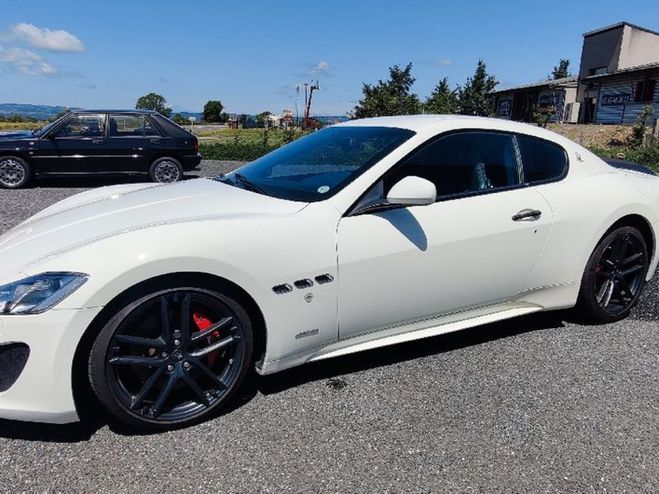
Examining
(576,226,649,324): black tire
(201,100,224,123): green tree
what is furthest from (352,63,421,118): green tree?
(201,100,224,123): green tree

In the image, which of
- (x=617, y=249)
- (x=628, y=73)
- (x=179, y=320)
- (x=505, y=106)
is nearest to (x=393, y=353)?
(x=179, y=320)

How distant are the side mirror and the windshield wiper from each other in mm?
754

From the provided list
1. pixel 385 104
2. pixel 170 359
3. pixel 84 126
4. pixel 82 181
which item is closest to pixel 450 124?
pixel 170 359

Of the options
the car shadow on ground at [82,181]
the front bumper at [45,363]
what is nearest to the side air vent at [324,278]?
the front bumper at [45,363]

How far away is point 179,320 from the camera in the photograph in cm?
231

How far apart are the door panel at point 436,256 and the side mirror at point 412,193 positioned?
113 mm

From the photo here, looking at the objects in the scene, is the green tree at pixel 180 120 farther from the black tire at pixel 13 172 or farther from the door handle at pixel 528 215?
the door handle at pixel 528 215

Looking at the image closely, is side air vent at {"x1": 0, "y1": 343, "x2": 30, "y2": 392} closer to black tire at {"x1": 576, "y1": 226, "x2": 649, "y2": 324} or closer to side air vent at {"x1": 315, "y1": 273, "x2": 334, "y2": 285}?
side air vent at {"x1": 315, "y1": 273, "x2": 334, "y2": 285}

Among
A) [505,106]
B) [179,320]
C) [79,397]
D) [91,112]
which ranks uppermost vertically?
[505,106]

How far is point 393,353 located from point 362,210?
41.8 inches

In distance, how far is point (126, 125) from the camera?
9984 millimetres

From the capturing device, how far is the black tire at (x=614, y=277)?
3457mm

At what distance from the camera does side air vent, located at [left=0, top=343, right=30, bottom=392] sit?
80.9 inches

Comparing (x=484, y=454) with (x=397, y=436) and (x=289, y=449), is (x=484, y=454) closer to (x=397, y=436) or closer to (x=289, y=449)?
(x=397, y=436)
